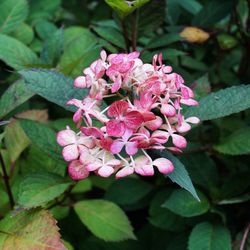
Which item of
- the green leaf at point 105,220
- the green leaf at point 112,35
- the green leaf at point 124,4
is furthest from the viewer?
the green leaf at point 112,35

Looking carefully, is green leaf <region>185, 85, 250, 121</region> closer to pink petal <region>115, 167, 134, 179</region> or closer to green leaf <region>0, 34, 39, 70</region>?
pink petal <region>115, 167, 134, 179</region>

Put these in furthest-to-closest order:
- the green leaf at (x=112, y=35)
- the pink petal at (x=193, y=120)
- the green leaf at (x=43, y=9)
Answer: the green leaf at (x=43, y=9)
the green leaf at (x=112, y=35)
the pink petal at (x=193, y=120)

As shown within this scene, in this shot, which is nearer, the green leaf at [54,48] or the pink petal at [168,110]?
the pink petal at [168,110]

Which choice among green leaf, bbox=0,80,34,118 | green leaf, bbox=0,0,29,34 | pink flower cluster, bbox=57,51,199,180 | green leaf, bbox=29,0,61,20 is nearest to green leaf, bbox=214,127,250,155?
pink flower cluster, bbox=57,51,199,180

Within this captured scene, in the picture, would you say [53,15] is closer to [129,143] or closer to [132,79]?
[132,79]

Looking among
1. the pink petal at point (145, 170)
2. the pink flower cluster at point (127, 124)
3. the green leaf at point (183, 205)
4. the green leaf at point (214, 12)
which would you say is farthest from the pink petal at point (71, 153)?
the green leaf at point (214, 12)

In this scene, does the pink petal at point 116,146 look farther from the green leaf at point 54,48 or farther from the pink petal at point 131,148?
the green leaf at point 54,48
